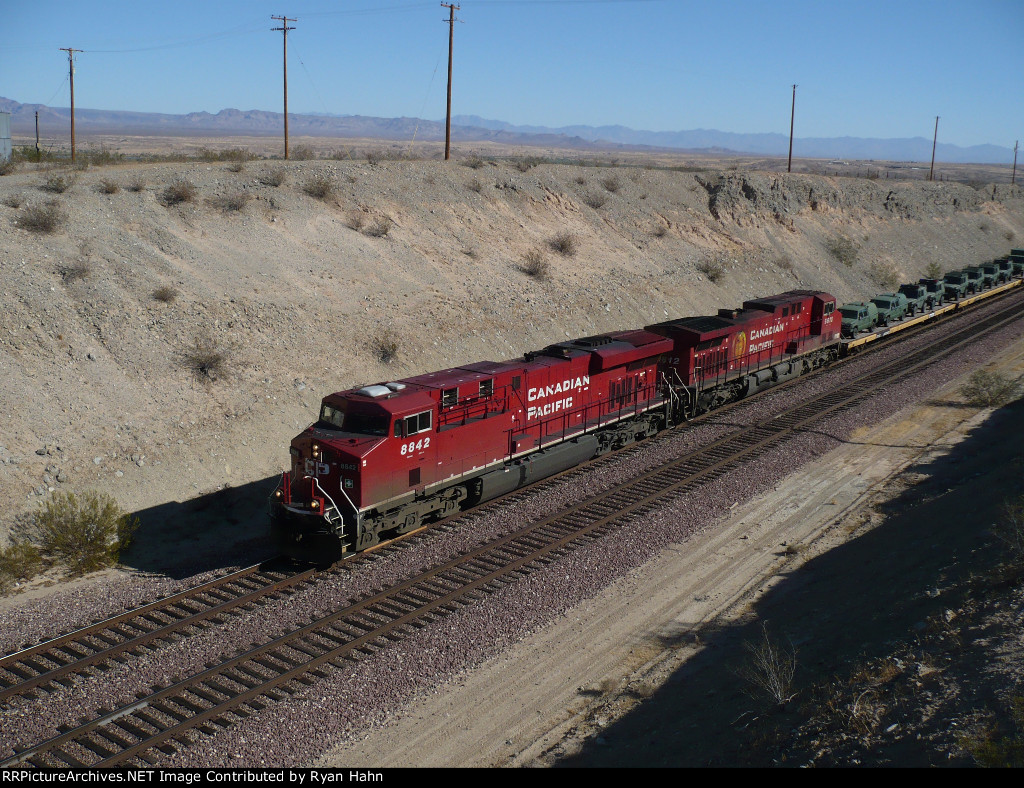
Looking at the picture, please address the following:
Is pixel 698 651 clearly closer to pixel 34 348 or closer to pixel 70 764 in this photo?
pixel 70 764

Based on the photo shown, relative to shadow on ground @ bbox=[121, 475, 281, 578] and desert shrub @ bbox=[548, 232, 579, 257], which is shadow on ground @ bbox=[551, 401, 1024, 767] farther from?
desert shrub @ bbox=[548, 232, 579, 257]

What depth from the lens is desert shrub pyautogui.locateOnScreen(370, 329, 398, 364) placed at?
26547 mm

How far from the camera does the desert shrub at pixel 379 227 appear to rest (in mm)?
33281

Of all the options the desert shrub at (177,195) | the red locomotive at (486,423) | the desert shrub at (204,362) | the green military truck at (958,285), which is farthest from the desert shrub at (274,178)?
the green military truck at (958,285)

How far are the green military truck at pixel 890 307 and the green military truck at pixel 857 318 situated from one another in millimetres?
1257

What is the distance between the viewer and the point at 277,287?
27188 millimetres

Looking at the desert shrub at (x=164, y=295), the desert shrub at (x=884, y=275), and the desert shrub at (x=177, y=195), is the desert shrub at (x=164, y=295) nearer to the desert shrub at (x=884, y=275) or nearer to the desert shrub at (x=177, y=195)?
the desert shrub at (x=177, y=195)

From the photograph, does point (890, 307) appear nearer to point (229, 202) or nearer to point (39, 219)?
point (229, 202)

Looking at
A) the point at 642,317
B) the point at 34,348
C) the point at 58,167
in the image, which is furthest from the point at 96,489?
the point at 642,317

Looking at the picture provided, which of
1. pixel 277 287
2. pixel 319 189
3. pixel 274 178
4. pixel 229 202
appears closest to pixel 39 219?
pixel 229 202

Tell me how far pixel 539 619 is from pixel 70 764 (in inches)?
Result: 279

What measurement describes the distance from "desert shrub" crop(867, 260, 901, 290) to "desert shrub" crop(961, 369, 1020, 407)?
92.4 feet

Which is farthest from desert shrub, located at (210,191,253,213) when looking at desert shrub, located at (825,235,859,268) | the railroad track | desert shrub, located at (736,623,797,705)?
desert shrub, located at (825,235,859,268)

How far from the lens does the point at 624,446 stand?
23375 millimetres
